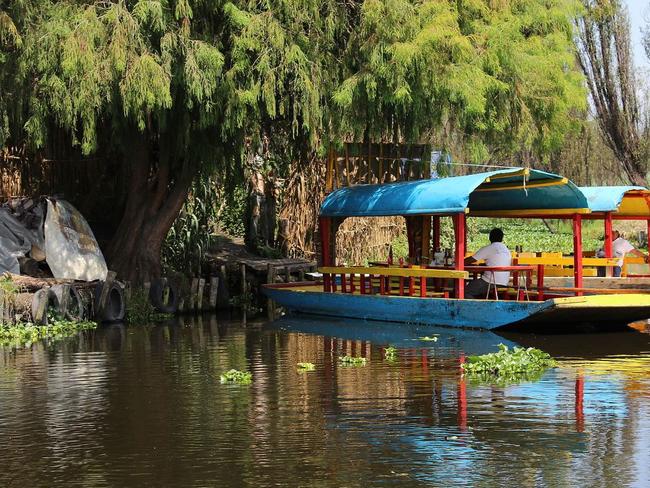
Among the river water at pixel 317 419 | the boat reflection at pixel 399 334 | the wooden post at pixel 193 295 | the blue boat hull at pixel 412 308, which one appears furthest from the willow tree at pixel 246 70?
the river water at pixel 317 419

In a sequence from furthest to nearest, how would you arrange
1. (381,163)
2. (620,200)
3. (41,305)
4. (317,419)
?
(381,163) < (620,200) < (41,305) < (317,419)

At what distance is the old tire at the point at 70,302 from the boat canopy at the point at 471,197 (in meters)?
5.36

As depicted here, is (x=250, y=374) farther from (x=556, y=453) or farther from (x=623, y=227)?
(x=623, y=227)

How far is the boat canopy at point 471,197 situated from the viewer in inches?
805

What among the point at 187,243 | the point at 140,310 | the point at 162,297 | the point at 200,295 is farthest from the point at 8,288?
the point at 187,243

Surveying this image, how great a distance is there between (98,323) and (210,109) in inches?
188

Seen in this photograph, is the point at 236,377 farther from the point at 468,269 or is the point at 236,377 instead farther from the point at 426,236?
the point at 426,236

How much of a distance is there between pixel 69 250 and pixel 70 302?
282cm

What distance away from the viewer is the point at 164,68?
2080 cm

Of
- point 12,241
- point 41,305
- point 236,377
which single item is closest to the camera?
point 236,377

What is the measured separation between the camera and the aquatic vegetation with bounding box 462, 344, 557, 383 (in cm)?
1446

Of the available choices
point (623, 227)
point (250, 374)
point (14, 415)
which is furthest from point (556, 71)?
point (623, 227)

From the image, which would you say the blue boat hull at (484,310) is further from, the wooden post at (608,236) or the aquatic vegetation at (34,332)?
the aquatic vegetation at (34,332)

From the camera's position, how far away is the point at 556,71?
85.2 feet
